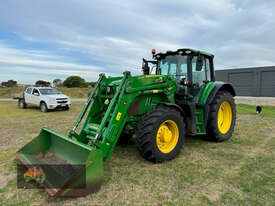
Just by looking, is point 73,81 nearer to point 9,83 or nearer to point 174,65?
point 9,83

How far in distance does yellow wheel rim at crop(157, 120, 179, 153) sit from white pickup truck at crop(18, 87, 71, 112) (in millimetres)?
9936

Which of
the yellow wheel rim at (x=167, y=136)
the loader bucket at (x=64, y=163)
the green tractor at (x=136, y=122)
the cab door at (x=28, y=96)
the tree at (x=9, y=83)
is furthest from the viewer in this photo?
the tree at (x=9, y=83)

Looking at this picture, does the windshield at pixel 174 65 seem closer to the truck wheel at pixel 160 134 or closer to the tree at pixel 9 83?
the truck wheel at pixel 160 134

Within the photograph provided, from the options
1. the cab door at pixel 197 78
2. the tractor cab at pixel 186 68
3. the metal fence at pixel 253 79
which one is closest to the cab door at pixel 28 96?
the tractor cab at pixel 186 68

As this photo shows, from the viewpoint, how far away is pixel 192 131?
4.68 m

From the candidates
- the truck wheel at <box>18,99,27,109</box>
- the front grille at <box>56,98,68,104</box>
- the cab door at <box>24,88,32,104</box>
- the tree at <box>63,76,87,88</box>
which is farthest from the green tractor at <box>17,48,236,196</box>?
the tree at <box>63,76,87,88</box>

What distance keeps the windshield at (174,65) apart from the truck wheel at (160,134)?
1.33 m

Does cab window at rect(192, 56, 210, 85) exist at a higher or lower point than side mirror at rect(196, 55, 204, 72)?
lower

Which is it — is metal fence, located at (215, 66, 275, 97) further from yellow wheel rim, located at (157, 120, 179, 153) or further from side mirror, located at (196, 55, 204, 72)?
yellow wheel rim, located at (157, 120, 179, 153)

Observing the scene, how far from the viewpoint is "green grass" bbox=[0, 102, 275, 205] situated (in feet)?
Result: 8.95

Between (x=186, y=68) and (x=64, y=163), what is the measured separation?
3.41m

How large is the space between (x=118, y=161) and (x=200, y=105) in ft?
7.87

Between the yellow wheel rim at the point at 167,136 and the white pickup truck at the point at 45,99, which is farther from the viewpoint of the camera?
the white pickup truck at the point at 45,99

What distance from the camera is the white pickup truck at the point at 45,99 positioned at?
12.3 metres
